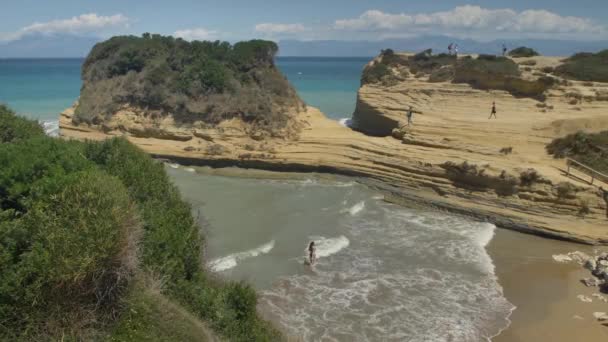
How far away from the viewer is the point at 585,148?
21.1m

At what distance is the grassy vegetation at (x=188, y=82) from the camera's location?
30000 millimetres

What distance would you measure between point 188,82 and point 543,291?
2451cm

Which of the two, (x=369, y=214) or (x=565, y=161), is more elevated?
(x=565, y=161)

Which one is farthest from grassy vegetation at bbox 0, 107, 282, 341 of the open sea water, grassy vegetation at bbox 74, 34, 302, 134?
grassy vegetation at bbox 74, 34, 302, 134

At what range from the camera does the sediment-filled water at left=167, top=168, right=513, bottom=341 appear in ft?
41.1

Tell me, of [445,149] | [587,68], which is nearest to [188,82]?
[445,149]

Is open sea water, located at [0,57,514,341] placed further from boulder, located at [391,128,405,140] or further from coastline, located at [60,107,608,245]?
boulder, located at [391,128,405,140]

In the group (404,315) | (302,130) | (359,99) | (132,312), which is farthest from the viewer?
(359,99)

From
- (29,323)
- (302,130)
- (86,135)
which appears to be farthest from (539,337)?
(86,135)

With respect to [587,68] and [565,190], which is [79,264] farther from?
[587,68]

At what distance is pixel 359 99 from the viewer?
1394 inches

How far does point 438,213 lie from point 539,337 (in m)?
9.20

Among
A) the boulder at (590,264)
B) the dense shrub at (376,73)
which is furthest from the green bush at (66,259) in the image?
the dense shrub at (376,73)

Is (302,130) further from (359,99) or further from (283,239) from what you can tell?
(283,239)
